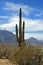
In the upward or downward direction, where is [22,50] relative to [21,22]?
downward

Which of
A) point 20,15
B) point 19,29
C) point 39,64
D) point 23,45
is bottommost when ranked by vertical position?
point 39,64

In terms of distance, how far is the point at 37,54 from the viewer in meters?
26.7

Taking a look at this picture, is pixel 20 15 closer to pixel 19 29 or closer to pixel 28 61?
pixel 19 29

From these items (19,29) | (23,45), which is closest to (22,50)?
(23,45)

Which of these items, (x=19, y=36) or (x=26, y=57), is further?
(x=19, y=36)

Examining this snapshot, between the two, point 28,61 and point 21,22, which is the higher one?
point 21,22

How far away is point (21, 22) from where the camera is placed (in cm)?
2773

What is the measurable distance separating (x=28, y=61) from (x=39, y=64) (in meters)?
1.35

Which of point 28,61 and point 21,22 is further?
point 21,22

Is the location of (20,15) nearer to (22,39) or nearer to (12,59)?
(22,39)

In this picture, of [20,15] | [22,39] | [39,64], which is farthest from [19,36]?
[39,64]

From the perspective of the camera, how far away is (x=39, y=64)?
85.0 feet

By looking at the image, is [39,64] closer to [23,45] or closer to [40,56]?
[40,56]

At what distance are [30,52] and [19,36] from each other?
280 cm
